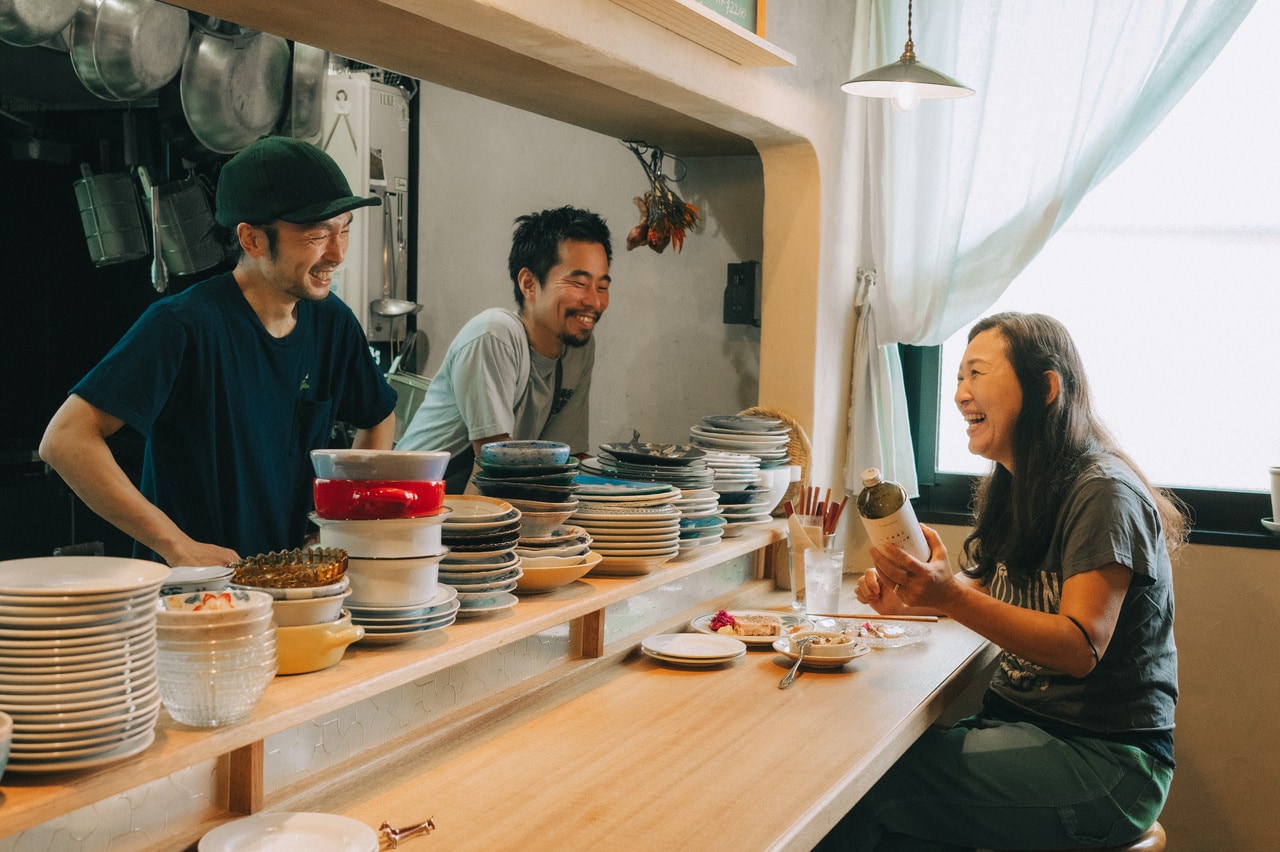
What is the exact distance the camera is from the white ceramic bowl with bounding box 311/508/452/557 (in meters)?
1.61

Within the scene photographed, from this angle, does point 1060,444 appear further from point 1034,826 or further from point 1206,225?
point 1206,225

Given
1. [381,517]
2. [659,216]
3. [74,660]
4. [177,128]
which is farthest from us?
[177,128]

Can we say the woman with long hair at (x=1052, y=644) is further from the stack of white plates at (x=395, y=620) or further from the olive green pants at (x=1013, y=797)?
the stack of white plates at (x=395, y=620)

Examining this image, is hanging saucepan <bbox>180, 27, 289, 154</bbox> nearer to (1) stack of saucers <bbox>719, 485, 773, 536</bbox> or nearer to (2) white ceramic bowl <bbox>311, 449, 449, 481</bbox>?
(1) stack of saucers <bbox>719, 485, 773, 536</bbox>

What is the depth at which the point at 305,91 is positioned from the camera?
14.1 ft

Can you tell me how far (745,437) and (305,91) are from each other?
232cm

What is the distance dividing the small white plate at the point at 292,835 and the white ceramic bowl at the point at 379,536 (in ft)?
1.17

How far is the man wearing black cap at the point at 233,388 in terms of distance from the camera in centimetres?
209

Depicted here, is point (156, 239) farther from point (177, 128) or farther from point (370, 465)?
point (370, 465)

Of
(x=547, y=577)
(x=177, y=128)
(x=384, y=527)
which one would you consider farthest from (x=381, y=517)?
(x=177, y=128)

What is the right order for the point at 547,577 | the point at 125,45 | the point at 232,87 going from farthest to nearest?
the point at 232,87 → the point at 125,45 → the point at 547,577

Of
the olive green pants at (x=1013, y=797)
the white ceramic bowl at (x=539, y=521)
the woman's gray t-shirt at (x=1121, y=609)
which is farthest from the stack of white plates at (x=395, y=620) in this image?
the woman's gray t-shirt at (x=1121, y=609)

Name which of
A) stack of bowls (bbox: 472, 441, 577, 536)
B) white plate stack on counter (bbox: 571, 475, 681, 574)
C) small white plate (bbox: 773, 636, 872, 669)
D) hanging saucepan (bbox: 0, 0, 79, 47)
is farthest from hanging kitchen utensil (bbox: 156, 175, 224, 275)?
small white plate (bbox: 773, 636, 872, 669)

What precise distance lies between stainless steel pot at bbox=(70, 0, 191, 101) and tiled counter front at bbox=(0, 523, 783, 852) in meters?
2.48
